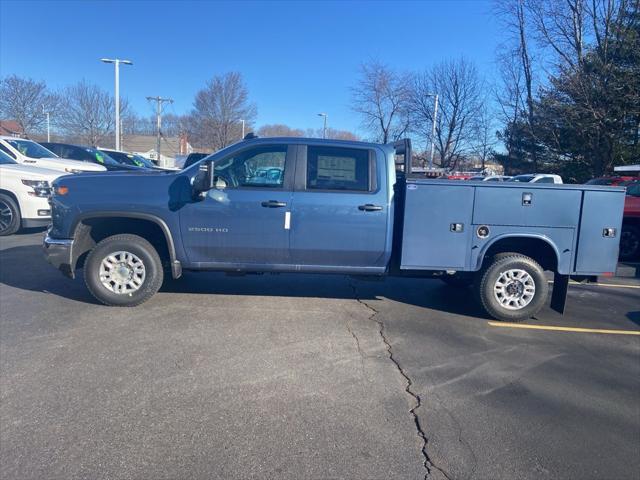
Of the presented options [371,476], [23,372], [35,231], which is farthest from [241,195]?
[35,231]

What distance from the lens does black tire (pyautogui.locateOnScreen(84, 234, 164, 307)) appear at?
5.41 m

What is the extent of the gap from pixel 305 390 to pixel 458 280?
3.68m

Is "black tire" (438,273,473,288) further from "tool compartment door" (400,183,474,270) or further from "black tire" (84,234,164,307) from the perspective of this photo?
"black tire" (84,234,164,307)

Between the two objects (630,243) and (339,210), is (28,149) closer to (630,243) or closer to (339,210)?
(339,210)

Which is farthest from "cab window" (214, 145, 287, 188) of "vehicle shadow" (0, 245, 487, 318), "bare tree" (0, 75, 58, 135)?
"bare tree" (0, 75, 58, 135)

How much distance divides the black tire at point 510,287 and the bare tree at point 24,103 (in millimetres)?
35299

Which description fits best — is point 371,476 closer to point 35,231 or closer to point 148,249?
point 148,249

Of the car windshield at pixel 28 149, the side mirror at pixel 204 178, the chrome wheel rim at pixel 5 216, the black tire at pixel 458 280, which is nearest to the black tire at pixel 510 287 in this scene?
the black tire at pixel 458 280

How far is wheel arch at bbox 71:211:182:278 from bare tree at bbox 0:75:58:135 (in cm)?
3217

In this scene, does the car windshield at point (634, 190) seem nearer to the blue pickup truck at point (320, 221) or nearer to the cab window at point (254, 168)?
the blue pickup truck at point (320, 221)

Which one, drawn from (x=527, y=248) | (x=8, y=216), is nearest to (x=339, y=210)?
(x=527, y=248)

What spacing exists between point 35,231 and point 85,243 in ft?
21.0

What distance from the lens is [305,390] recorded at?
12.2 ft

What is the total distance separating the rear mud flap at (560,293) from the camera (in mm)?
5691
